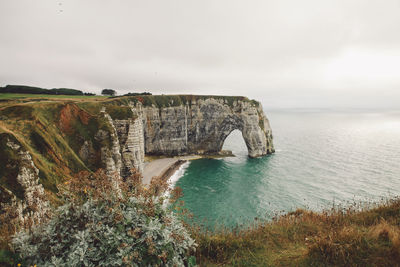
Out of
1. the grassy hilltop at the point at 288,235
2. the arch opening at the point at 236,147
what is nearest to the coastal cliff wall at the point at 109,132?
the grassy hilltop at the point at 288,235

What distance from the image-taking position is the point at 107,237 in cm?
420

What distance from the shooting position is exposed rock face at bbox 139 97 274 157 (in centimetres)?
6781

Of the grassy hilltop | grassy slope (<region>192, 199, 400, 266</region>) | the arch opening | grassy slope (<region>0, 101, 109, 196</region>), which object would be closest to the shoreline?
the arch opening

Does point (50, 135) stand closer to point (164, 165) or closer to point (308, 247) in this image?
point (308, 247)

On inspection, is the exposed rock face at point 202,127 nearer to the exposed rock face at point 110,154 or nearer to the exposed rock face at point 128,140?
the exposed rock face at point 128,140

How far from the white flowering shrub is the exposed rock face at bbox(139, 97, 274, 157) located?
62.5 metres

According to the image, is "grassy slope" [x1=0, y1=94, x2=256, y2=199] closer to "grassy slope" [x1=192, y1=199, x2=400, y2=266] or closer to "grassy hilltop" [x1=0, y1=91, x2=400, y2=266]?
"grassy hilltop" [x1=0, y1=91, x2=400, y2=266]

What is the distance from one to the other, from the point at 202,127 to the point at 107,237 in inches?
2819

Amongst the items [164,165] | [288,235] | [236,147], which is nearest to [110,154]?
[288,235]

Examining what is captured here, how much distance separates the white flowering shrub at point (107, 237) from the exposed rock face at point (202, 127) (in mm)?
62499

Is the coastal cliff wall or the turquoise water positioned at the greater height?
the coastal cliff wall

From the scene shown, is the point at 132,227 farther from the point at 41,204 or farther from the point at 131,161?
the point at 131,161

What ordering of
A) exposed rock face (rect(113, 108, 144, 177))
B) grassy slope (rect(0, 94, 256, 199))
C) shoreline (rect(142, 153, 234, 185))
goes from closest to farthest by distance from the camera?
grassy slope (rect(0, 94, 256, 199))
exposed rock face (rect(113, 108, 144, 177))
shoreline (rect(142, 153, 234, 185))

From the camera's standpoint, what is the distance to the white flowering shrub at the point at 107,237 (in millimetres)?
3988
